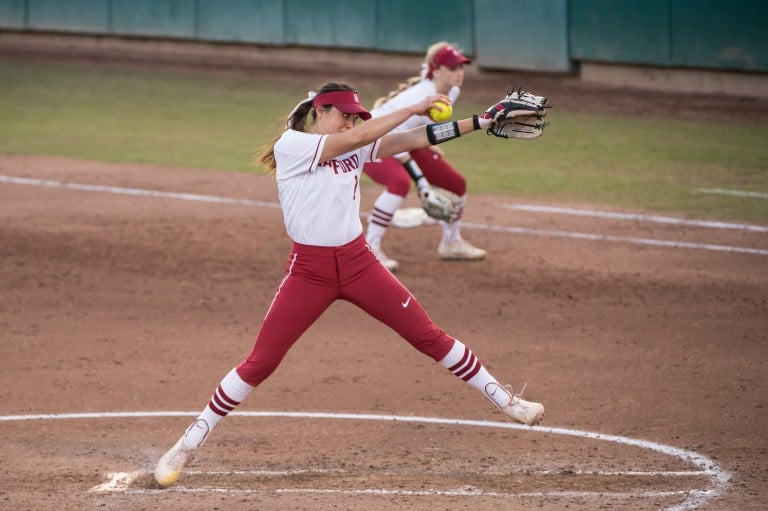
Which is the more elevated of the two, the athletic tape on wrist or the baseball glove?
Result: the athletic tape on wrist

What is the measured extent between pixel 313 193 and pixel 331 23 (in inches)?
731

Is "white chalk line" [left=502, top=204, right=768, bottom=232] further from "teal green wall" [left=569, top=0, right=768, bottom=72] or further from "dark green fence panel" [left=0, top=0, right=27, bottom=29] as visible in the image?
"dark green fence panel" [left=0, top=0, right=27, bottom=29]

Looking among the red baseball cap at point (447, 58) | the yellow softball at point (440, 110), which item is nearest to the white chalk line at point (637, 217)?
the red baseball cap at point (447, 58)

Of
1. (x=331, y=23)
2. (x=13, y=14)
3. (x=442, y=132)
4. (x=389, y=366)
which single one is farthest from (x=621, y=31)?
(x=442, y=132)

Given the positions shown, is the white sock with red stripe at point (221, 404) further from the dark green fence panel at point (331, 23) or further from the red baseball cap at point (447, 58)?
the dark green fence panel at point (331, 23)

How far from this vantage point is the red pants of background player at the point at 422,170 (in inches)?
450

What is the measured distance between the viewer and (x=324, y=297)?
249 inches

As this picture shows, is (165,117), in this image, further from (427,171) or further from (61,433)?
(61,433)

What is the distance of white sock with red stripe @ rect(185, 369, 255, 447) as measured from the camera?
6387 millimetres

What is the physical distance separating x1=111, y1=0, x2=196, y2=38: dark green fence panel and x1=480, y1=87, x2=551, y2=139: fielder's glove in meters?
19.9

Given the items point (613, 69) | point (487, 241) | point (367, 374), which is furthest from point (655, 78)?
point (367, 374)

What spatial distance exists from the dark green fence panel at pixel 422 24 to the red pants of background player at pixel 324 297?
1670cm

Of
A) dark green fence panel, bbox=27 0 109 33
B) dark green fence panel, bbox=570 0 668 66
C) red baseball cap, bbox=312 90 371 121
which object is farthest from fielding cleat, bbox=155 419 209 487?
dark green fence panel, bbox=27 0 109 33

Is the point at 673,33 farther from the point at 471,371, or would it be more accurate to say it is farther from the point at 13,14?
the point at 13,14
